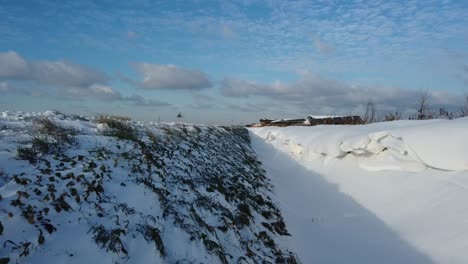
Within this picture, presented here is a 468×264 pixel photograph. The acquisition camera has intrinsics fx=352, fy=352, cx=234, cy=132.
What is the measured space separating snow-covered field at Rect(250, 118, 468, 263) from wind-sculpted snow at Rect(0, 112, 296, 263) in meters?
1.04

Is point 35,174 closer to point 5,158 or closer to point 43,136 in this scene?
point 5,158

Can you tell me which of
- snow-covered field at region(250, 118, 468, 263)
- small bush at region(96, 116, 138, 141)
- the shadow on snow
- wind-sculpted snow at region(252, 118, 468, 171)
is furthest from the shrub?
wind-sculpted snow at region(252, 118, 468, 171)

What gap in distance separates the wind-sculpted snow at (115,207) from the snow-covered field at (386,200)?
1.04 metres

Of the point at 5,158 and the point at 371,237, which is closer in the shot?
the point at 5,158

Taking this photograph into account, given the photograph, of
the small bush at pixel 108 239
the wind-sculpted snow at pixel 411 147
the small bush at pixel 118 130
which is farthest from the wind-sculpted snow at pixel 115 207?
the wind-sculpted snow at pixel 411 147

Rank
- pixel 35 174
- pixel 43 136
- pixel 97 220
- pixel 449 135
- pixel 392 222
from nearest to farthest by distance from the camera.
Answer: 1. pixel 97 220
2. pixel 35 174
3. pixel 43 136
4. pixel 392 222
5. pixel 449 135

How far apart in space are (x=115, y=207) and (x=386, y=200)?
6.41m

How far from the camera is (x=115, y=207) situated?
4.22 m

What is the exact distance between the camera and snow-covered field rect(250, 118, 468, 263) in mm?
5812

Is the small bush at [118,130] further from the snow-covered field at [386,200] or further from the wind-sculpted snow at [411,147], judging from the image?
the wind-sculpted snow at [411,147]

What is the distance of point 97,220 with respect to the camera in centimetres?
384

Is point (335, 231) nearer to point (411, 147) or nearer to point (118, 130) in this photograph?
point (411, 147)

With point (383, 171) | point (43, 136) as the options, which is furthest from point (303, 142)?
point (43, 136)

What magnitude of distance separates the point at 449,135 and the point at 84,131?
27.1ft
